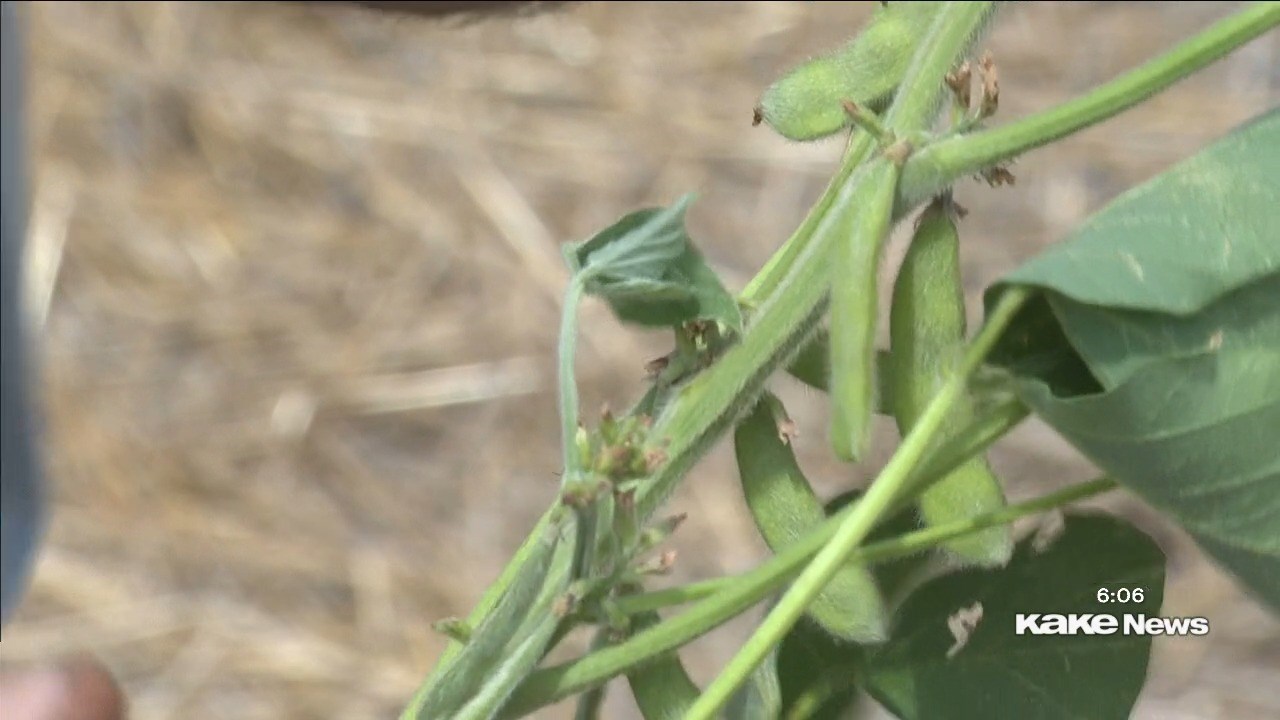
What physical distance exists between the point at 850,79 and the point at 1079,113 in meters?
0.07

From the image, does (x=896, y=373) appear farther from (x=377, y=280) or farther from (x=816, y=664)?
(x=377, y=280)

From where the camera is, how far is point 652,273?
13.5 inches

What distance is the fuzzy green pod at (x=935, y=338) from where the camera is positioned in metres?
0.35

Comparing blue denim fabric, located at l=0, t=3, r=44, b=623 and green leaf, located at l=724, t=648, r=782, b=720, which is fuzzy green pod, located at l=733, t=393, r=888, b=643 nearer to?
green leaf, located at l=724, t=648, r=782, b=720

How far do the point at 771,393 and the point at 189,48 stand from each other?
1461 millimetres

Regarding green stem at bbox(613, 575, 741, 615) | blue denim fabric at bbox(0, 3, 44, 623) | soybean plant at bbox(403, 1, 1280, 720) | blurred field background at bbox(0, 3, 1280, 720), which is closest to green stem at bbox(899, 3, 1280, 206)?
soybean plant at bbox(403, 1, 1280, 720)

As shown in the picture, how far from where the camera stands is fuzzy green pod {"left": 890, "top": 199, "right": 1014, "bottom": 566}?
1.15ft

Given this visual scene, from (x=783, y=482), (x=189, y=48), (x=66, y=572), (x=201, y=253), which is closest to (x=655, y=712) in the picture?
(x=783, y=482)

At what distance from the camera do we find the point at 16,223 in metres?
0.90

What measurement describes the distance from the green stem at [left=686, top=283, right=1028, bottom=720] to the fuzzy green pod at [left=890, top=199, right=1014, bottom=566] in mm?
13

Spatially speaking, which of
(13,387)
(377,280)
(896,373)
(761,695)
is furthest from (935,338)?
(377,280)

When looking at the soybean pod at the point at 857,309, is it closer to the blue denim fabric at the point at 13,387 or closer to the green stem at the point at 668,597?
the green stem at the point at 668,597

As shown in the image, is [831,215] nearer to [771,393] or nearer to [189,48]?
[771,393]

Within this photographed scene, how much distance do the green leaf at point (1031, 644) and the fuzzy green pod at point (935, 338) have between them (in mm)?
101
